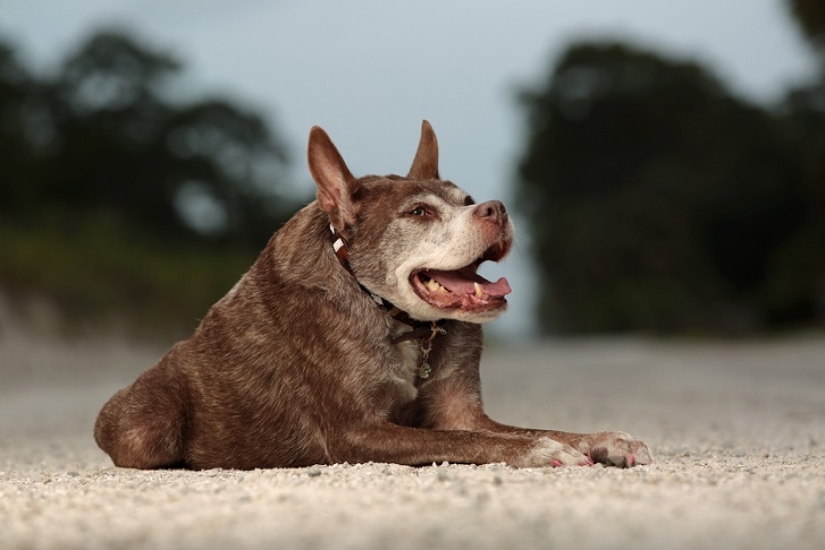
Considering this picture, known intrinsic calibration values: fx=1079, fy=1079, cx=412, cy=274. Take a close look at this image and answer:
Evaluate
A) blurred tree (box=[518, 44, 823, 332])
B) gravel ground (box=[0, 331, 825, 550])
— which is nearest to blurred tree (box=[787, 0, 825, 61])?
blurred tree (box=[518, 44, 823, 332])

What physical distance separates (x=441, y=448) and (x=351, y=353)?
0.73m

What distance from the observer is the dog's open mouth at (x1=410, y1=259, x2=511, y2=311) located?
5648 millimetres

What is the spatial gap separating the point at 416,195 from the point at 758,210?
Answer: 4000 centimetres

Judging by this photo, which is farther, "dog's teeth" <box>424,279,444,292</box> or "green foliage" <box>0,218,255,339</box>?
"green foliage" <box>0,218,255,339</box>

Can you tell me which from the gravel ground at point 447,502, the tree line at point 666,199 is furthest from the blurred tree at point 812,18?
the gravel ground at point 447,502

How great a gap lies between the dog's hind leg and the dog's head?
1392 millimetres

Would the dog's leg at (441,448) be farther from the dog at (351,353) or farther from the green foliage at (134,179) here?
the green foliage at (134,179)

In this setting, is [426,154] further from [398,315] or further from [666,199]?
[666,199]

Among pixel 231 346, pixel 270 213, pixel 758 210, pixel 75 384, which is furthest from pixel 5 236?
pixel 758 210

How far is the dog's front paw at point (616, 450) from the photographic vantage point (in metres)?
5.45

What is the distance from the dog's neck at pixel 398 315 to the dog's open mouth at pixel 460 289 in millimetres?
230

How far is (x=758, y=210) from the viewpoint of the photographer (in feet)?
143

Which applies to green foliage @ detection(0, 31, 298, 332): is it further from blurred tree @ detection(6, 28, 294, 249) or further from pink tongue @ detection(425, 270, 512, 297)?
pink tongue @ detection(425, 270, 512, 297)

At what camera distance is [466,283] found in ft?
19.0
